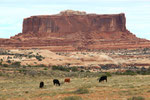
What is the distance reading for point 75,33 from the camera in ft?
533

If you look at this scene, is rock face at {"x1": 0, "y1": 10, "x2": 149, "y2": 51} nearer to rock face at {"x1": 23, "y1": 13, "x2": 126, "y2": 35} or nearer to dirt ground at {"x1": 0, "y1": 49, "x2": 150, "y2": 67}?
rock face at {"x1": 23, "y1": 13, "x2": 126, "y2": 35}

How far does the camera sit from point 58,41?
5581 inches

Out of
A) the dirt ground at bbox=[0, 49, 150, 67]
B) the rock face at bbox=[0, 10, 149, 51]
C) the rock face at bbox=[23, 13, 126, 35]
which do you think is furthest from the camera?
the rock face at bbox=[23, 13, 126, 35]

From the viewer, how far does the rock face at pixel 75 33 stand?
138 m

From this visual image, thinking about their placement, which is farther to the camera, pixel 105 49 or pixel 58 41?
pixel 58 41

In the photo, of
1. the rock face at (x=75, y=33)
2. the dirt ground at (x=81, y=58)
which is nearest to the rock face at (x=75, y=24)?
the rock face at (x=75, y=33)

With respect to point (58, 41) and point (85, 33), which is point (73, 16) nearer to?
point (85, 33)

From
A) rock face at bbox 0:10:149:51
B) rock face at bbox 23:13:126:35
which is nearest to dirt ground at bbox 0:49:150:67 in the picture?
rock face at bbox 0:10:149:51

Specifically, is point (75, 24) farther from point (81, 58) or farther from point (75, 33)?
point (81, 58)

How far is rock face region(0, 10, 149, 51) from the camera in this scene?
13812 centimetres

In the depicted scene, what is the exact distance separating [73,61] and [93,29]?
77.8m

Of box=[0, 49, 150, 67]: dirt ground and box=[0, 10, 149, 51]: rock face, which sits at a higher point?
box=[0, 10, 149, 51]: rock face

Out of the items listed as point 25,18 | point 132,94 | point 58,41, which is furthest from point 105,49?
point 132,94

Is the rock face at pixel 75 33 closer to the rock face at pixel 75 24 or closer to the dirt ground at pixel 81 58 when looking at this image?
the rock face at pixel 75 24
